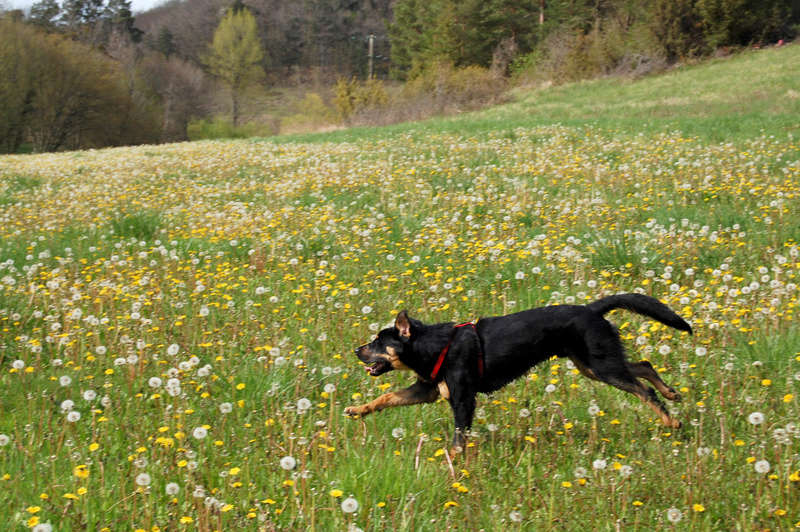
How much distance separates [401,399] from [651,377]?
1.38 meters

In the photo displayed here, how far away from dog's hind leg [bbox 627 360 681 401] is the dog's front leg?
1094 mm

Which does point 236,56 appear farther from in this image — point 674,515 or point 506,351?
point 674,515

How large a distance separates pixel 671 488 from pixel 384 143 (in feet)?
48.0

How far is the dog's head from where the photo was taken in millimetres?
3496

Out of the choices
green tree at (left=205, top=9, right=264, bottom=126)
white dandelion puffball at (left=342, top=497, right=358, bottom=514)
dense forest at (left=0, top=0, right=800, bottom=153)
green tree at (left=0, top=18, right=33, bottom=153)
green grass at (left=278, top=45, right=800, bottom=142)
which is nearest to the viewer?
white dandelion puffball at (left=342, top=497, right=358, bottom=514)

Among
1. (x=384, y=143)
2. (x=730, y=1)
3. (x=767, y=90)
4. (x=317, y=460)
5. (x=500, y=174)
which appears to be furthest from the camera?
(x=730, y=1)

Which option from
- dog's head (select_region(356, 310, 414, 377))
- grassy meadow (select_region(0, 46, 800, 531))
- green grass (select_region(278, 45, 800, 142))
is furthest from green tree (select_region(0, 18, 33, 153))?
dog's head (select_region(356, 310, 414, 377))

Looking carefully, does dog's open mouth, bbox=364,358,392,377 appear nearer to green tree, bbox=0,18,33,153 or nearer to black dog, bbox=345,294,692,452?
black dog, bbox=345,294,692,452

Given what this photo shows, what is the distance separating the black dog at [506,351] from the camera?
3.41 m

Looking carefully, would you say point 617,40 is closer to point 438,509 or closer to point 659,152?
point 659,152

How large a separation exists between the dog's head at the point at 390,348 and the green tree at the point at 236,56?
315 feet

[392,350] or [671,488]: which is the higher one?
[392,350]

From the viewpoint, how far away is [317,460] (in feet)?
9.94

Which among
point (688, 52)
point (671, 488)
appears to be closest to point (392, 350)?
point (671, 488)
